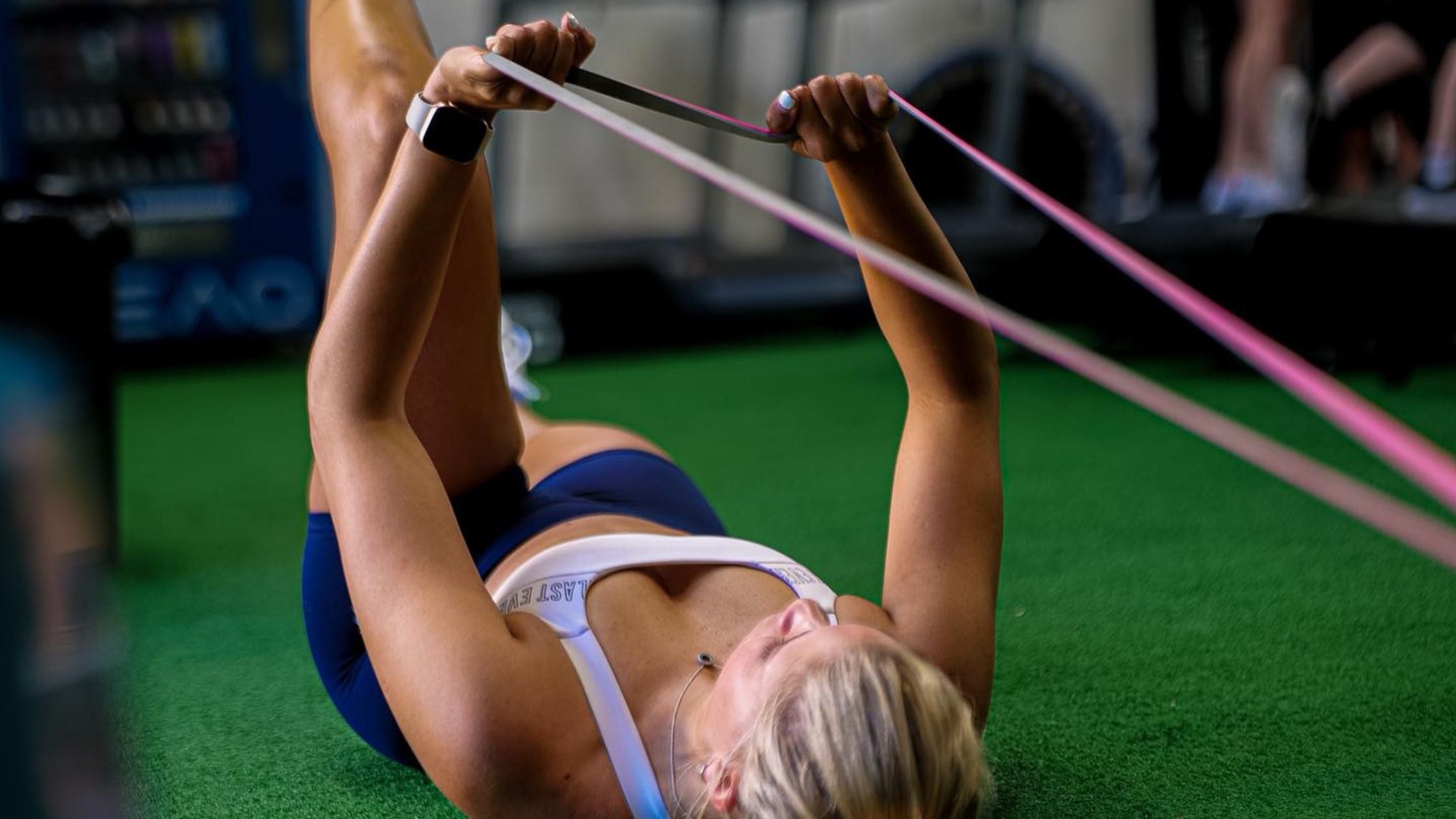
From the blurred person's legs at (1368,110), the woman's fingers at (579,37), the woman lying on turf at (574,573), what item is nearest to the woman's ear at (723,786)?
the woman lying on turf at (574,573)

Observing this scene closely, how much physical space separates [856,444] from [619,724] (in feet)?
6.72

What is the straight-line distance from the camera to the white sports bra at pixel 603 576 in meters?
1.04

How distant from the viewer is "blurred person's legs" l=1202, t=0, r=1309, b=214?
4.73m

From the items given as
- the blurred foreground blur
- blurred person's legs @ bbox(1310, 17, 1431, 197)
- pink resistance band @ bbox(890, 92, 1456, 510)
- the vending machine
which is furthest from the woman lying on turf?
blurred person's legs @ bbox(1310, 17, 1431, 197)

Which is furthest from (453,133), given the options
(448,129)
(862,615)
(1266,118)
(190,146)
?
(1266,118)

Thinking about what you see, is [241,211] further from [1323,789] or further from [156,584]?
[1323,789]

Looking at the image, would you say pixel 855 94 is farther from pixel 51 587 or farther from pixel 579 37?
pixel 51 587

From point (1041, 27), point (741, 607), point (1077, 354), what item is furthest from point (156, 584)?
point (1041, 27)

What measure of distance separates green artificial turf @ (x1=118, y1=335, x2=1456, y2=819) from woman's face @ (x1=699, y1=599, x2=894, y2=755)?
0.37 meters

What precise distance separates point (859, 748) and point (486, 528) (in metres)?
0.56

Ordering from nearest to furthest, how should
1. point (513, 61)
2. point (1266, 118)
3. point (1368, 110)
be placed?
point (513, 61) < point (1266, 118) < point (1368, 110)

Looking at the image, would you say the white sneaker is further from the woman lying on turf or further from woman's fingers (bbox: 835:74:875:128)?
woman's fingers (bbox: 835:74:875:128)

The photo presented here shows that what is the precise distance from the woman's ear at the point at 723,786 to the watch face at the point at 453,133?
1.58ft

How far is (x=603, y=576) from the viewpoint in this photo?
1181 mm
